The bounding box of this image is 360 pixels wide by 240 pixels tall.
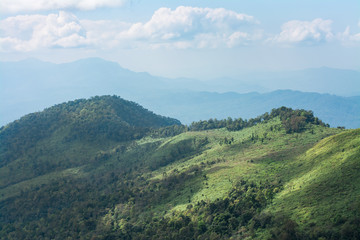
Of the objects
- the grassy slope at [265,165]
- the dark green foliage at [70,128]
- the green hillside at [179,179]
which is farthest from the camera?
the dark green foliage at [70,128]

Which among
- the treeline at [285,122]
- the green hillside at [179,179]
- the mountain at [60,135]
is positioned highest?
the mountain at [60,135]

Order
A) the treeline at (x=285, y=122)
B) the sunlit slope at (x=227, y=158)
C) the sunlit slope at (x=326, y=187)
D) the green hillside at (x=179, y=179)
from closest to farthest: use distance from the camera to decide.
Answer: the sunlit slope at (x=326, y=187) < the green hillside at (x=179, y=179) < the sunlit slope at (x=227, y=158) < the treeline at (x=285, y=122)

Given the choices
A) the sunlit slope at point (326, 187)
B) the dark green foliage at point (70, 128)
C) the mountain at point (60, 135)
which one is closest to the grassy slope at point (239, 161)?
the sunlit slope at point (326, 187)

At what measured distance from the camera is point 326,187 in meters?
54.0

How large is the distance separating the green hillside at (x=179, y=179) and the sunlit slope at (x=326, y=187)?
9.1 inches

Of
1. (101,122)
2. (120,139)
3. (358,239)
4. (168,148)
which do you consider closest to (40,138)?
(101,122)

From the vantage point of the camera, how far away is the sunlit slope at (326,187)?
45906mm

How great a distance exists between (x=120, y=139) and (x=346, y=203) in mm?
127793

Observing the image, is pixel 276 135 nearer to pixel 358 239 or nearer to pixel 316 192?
pixel 316 192

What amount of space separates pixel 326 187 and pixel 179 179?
46.4m

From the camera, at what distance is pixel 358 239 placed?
38.9 meters

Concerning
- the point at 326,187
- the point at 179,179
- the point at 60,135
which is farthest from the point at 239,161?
the point at 60,135

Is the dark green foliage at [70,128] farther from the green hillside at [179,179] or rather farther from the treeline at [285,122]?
the treeline at [285,122]

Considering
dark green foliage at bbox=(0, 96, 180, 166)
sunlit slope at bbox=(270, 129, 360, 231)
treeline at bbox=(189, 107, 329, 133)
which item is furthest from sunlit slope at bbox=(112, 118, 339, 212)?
dark green foliage at bbox=(0, 96, 180, 166)
